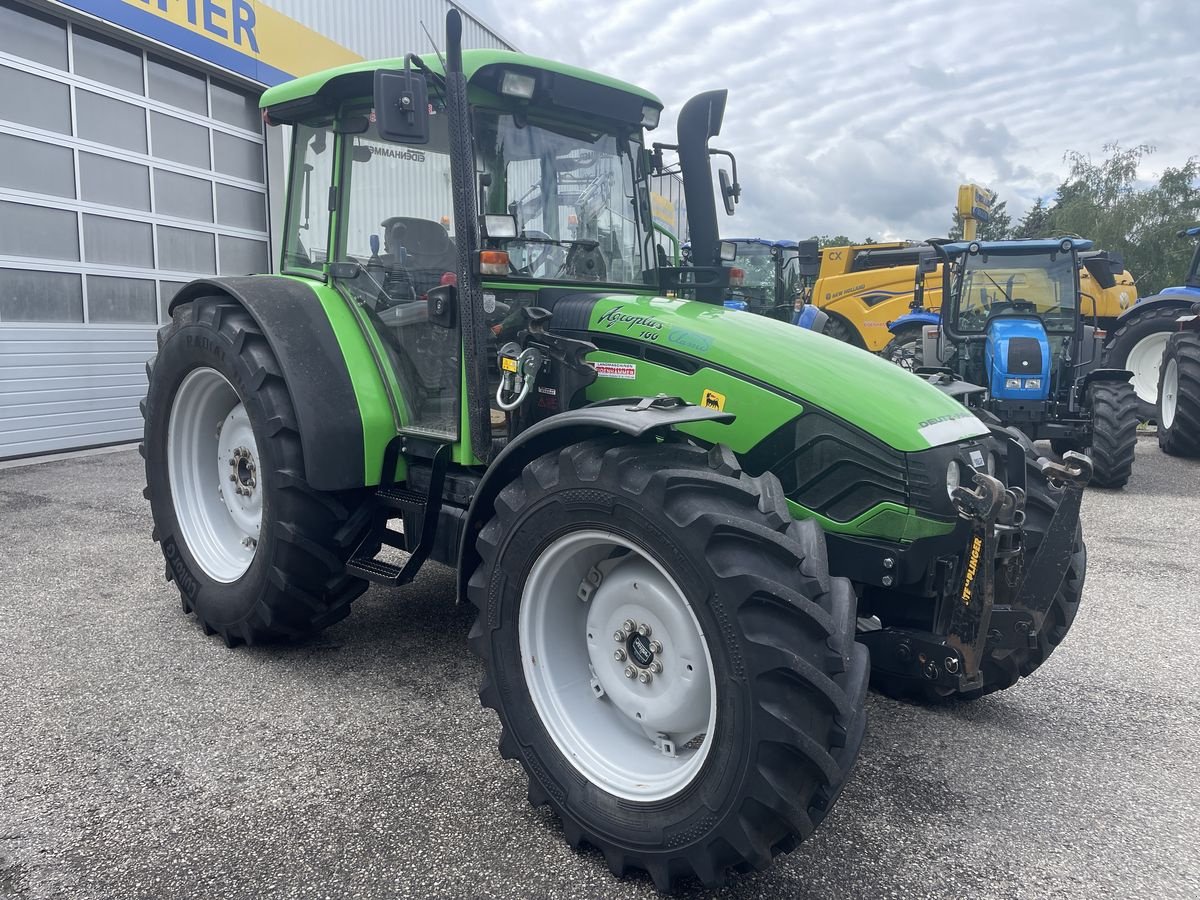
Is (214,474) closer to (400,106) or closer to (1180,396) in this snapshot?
(400,106)

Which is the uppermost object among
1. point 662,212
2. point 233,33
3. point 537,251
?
point 233,33

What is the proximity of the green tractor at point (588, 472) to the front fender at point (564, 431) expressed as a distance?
0.04 feet

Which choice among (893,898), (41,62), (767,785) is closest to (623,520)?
(767,785)

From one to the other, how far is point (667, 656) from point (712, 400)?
85cm

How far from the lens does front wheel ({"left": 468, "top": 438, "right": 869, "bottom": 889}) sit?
2.03 meters

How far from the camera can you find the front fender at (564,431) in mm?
2329

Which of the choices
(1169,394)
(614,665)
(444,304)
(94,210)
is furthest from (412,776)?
(1169,394)

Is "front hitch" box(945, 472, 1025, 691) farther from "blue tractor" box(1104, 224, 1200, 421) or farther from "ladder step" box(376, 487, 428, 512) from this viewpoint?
"blue tractor" box(1104, 224, 1200, 421)

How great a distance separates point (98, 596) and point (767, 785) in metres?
3.79

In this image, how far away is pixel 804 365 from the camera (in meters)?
2.77

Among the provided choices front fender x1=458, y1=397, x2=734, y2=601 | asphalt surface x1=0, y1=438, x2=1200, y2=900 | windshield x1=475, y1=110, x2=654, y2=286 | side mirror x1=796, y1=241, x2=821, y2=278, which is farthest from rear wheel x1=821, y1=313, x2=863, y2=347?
front fender x1=458, y1=397, x2=734, y2=601

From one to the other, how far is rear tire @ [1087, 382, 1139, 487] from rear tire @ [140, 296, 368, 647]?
6573 millimetres

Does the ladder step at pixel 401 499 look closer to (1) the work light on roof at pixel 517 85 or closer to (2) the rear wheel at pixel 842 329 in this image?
(1) the work light on roof at pixel 517 85

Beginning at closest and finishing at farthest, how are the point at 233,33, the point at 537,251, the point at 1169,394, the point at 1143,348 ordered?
the point at 537,251 < the point at 1169,394 < the point at 233,33 < the point at 1143,348
